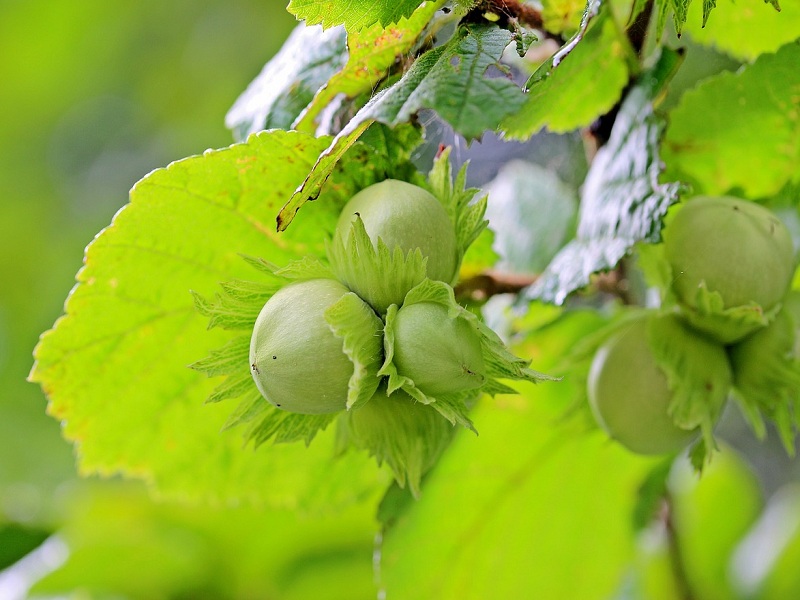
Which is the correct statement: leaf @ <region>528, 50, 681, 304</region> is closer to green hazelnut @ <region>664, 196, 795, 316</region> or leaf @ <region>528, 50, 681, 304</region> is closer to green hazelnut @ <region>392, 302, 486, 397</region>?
green hazelnut @ <region>664, 196, 795, 316</region>

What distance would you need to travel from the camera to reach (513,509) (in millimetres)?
1474

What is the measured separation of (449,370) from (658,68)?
0.58m

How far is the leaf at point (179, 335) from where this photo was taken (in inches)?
38.3

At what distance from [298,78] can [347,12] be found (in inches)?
9.1

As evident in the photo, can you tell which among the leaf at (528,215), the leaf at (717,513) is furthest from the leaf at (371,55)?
the leaf at (717,513)

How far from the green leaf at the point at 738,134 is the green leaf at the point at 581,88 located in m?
0.11

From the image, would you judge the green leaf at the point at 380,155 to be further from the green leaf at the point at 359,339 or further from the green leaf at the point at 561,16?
the green leaf at the point at 561,16

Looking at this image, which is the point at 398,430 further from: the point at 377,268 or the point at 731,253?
the point at 731,253

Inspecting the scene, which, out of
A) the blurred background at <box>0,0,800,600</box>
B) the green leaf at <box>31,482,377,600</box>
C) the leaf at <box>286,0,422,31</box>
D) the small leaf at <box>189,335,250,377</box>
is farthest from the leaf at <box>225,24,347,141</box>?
the green leaf at <box>31,482,377,600</box>

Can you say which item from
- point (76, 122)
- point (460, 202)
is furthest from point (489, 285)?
point (76, 122)

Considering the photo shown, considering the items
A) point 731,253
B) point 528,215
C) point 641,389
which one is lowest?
point 528,215

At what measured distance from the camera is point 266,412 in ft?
2.89

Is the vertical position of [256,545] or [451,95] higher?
[451,95]

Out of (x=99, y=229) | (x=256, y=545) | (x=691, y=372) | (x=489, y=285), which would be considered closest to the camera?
(x=691, y=372)
